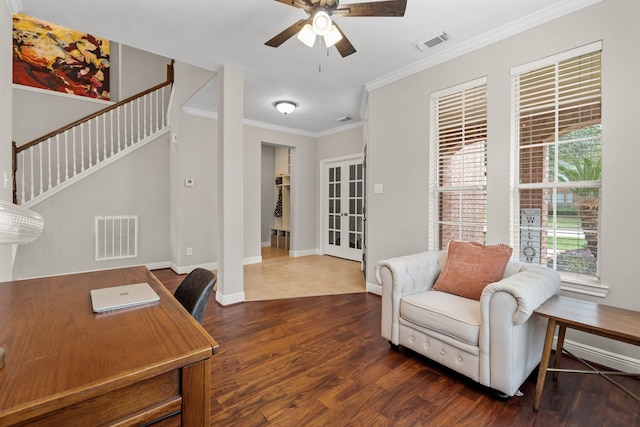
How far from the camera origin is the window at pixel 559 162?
2.14m

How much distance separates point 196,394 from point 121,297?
0.58 meters

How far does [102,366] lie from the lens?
25.8 inches

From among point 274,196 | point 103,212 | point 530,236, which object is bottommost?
point 530,236

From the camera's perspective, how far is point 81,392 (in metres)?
0.58

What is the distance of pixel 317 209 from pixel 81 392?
5.81 m

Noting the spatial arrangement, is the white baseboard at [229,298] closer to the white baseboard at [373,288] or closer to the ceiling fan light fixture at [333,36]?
the white baseboard at [373,288]

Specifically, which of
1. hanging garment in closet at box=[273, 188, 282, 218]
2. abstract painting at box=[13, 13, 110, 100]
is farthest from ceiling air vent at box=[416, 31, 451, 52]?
abstract painting at box=[13, 13, 110, 100]

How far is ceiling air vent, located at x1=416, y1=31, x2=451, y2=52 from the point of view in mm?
2584

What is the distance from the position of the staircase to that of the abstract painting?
95 cm

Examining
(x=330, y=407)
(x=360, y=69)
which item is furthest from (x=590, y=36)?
(x=330, y=407)

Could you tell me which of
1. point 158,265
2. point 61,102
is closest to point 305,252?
point 158,265

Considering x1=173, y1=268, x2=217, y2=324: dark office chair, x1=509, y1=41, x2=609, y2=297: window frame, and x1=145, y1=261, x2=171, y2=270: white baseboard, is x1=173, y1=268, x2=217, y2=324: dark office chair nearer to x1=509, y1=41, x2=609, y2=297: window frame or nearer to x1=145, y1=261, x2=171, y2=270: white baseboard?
x1=509, y1=41, x2=609, y2=297: window frame

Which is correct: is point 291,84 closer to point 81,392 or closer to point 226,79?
point 226,79

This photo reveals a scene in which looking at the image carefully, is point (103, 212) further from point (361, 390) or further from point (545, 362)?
point (545, 362)
